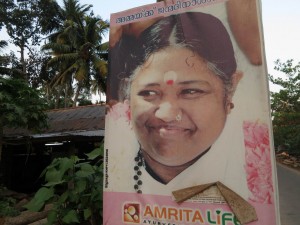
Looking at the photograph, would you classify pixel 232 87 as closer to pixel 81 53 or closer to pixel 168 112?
pixel 168 112

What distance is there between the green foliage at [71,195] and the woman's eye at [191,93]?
56.9 inches

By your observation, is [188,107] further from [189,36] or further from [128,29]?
[128,29]

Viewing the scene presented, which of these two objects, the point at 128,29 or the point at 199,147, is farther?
the point at 128,29

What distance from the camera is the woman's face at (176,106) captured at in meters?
2.55

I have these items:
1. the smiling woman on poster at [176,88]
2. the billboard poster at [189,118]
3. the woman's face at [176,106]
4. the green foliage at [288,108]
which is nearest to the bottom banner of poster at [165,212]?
the billboard poster at [189,118]

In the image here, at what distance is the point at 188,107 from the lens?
265cm

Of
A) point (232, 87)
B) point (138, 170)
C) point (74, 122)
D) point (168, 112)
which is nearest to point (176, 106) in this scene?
point (168, 112)

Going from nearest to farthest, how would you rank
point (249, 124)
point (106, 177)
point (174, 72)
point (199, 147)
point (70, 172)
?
1. point (249, 124)
2. point (199, 147)
3. point (174, 72)
4. point (106, 177)
5. point (70, 172)

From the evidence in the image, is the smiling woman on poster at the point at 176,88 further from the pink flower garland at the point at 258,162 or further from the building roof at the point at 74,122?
the building roof at the point at 74,122

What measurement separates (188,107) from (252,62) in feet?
1.97

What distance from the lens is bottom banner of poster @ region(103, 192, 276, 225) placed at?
7.41ft

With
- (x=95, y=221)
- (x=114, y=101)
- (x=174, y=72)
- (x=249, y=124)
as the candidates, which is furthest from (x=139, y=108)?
(x=95, y=221)

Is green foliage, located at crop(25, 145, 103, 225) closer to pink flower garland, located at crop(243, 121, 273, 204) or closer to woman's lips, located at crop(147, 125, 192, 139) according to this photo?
woman's lips, located at crop(147, 125, 192, 139)

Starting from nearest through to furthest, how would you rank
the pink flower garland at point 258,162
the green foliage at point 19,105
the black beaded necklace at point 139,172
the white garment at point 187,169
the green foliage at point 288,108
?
1. the pink flower garland at point 258,162
2. the white garment at point 187,169
3. the black beaded necklace at point 139,172
4. the green foliage at point 19,105
5. the green foliage at point 288,108
